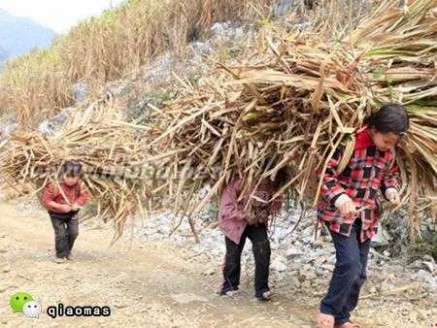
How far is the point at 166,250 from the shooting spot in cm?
635

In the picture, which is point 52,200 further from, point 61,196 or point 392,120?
point 392,120

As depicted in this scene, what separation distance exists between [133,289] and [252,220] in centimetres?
107

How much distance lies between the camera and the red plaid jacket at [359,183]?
344cm

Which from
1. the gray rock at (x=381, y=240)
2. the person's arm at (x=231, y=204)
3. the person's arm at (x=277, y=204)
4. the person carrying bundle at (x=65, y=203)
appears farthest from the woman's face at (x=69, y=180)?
the gray rock at (x=381, y=240)

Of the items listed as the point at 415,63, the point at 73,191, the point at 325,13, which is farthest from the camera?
the point at 325,13

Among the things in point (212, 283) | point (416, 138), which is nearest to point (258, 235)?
point (212, 283)

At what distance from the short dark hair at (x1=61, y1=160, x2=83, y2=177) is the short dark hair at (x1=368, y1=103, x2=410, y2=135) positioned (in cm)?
319

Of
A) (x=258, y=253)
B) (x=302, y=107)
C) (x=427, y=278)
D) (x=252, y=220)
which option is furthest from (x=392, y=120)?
(x=427, y=278)

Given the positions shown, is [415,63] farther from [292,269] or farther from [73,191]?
[73,191]

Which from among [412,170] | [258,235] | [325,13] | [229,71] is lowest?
[258,235]

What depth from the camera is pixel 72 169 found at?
227 inches

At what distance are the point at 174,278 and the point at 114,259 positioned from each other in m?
0.99

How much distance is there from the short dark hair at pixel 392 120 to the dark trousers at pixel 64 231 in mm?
3312

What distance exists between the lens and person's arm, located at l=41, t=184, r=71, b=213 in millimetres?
5688
